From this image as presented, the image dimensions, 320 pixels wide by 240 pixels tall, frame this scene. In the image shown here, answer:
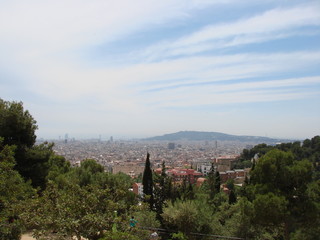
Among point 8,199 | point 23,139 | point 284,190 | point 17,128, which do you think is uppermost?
point 17,128

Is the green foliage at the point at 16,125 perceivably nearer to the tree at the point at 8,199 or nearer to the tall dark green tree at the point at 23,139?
the tall dark green tree at the point at 23,139

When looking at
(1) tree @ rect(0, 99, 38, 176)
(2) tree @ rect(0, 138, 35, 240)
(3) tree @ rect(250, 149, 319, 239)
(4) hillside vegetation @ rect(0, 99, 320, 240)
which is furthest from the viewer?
(1) tree @ rect(0, 99, 38, 176)

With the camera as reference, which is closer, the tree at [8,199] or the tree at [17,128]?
the tree at [8,199]

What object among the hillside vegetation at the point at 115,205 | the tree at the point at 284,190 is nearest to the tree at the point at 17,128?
the hillside vegetation at the point at 115,205

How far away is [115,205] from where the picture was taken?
16.8 ft

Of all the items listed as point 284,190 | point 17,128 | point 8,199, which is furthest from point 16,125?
point 284,190

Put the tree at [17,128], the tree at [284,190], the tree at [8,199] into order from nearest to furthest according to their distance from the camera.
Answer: the tree at [8,199] < the tree at [284,190] < the tree at [17,128]

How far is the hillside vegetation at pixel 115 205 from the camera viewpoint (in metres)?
4.66

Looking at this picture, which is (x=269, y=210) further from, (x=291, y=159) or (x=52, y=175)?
(x=52, y=175)

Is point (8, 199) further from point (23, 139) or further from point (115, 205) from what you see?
point (23, 139)

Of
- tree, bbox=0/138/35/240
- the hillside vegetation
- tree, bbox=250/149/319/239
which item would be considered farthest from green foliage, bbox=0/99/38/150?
tree, bbox=250/149/319/239

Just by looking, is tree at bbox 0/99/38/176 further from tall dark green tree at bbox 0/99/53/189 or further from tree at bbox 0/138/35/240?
tree at bbox 0/138/35/240

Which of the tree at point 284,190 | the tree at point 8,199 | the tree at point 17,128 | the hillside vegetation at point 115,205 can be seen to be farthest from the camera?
the tree at point 17,128

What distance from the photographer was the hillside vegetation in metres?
4.66
